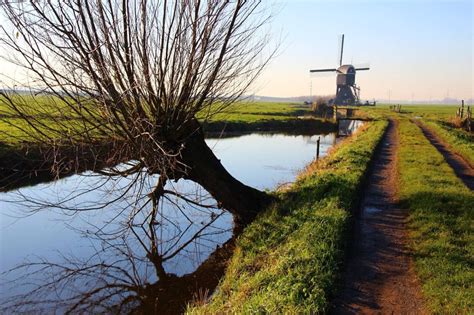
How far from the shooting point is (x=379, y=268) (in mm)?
6559

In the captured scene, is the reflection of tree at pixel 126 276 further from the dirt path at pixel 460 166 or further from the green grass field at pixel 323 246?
the dirt path at pixel 460 166

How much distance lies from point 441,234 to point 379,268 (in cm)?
189

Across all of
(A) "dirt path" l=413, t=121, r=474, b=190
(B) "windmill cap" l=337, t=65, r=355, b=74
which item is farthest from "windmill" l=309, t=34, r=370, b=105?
(A) "dirt path" l=413, t=121, r=474, b=190

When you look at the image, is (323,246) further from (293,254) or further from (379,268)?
(379,268)

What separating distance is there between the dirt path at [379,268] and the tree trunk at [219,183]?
105 inches

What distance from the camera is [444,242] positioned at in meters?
7.30

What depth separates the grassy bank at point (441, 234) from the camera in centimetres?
555

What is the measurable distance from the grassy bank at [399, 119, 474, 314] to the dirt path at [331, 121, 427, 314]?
8.2 inches

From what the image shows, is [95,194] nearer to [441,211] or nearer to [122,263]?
[122,263]

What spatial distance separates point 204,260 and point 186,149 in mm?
2515

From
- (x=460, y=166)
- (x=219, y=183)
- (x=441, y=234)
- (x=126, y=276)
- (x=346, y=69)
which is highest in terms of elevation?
(x=346, y=69)

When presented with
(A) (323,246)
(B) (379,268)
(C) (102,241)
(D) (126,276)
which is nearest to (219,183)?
(D) (126,276)

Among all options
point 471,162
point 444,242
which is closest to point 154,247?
point 444,242

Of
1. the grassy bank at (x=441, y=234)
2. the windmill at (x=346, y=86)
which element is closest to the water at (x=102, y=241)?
the grassy bank at (x=441, y=234)
